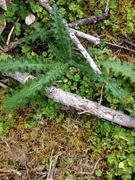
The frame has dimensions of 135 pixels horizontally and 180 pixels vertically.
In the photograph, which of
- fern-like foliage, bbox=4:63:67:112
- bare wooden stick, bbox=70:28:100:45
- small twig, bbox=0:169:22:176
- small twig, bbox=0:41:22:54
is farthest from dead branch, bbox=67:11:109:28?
small twig, bbox=0:169:22:176

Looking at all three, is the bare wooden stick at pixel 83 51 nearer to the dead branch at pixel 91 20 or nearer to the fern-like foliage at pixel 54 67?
the fern-like foliage at pixel 54 67

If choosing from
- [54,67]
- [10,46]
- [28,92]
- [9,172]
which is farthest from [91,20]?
[9,172]

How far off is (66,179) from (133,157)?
76cm

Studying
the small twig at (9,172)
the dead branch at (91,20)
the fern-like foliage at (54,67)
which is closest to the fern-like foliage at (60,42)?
the fern-like foliage at (54,67)

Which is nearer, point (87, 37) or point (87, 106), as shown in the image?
point (87, 106)

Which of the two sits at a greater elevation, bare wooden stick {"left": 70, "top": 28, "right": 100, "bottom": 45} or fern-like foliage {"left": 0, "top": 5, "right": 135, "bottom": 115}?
bare wooden stick {"left": 70, "top": 28, "right": 100, "bottom": 45}

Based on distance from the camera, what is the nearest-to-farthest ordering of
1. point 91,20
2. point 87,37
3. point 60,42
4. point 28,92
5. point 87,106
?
point 28,92
point 87,106
point 60,42
point 87,37
point 91,20

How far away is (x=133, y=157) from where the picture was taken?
12.9 ft

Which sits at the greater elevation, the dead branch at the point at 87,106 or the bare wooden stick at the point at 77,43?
the bare wooden stick at the point at 77,43

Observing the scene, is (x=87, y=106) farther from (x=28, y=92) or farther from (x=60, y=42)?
(x=60, y=42)

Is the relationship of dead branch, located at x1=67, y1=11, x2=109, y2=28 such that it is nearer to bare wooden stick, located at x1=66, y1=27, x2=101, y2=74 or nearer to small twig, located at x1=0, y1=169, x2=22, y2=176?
bare wooden stick, located at x1=66, y1=27, x2=101, y2=74

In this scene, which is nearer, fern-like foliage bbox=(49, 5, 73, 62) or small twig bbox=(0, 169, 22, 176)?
small twig bbox=(0, 169, 22, 176)

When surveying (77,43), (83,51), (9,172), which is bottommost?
(9,172)

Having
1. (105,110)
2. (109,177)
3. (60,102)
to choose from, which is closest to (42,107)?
(60,102)
